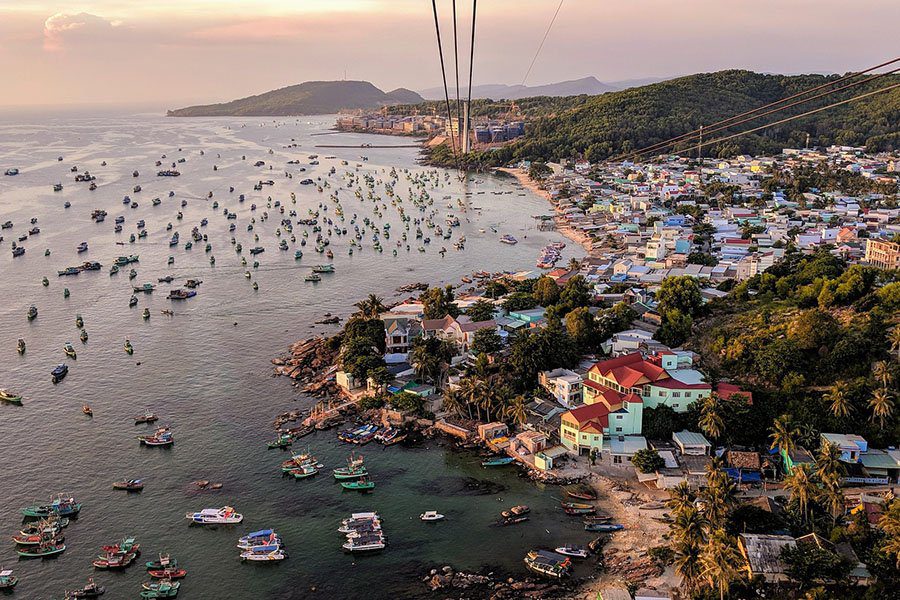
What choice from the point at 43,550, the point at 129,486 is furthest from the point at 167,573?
the point at 129,486

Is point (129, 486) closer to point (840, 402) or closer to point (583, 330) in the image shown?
point (583, 330)

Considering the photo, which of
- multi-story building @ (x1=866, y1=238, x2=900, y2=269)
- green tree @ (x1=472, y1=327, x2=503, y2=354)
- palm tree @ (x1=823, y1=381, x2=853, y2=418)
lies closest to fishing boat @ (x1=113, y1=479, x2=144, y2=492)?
green tree @ (x1=472, y1=327, x2=503, y2=354)

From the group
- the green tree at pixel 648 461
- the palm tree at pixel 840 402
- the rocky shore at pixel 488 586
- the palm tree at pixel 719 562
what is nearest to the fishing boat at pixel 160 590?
the rocky shore at pixel 488 586

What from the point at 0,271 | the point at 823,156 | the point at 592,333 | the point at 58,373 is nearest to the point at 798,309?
the point at 592,333

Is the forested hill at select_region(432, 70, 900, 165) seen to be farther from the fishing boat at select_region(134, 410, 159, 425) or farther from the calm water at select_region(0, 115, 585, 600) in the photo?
the fishing boat at select_region(134, 410, 159, 425)

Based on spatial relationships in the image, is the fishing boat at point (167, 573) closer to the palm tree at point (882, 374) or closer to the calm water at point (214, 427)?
the calm water at point (214, 427)

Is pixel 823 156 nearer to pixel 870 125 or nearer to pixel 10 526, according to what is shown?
pixel 870 125

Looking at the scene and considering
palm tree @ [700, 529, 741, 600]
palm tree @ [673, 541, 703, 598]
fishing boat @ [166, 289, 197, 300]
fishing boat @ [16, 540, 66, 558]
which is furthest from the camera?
fishing boat @ [166, 289, 197, 300]
